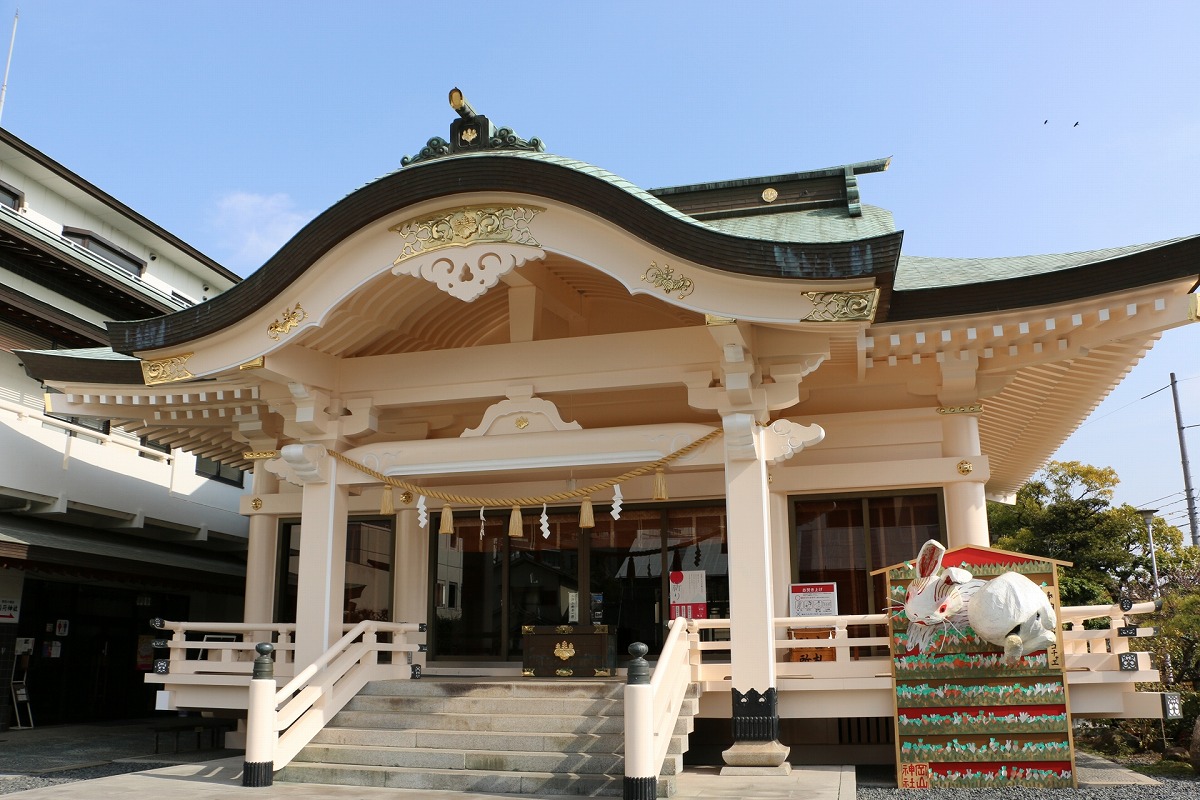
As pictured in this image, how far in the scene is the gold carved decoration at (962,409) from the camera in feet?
30.9

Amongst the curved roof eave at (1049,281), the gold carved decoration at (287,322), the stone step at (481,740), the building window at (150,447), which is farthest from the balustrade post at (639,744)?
the building window at (150,447)

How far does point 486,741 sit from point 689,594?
3.26 m

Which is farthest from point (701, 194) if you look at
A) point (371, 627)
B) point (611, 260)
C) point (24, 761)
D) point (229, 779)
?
point (24, 761)

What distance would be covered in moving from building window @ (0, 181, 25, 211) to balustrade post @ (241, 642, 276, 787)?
12632 millimetres

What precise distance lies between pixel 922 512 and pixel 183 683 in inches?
311

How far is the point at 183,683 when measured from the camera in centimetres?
1005

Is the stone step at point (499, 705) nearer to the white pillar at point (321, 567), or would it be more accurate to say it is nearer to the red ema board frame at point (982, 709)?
the white pillar at point (321, 567)

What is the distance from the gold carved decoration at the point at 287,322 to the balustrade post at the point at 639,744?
170 inches

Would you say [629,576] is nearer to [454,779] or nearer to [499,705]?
[499,705]

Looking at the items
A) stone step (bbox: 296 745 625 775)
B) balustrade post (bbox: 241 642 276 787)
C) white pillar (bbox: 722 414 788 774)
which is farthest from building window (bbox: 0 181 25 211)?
white pillar (bbox: 722 414 788 774)

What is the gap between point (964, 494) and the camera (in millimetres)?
9297

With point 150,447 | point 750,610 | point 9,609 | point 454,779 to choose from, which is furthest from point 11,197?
point 750,610

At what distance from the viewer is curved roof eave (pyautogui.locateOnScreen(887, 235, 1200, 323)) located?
24.6 ft

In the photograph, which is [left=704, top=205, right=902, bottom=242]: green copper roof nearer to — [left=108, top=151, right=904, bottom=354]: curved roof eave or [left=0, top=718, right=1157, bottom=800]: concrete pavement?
[left=108, top=151, right=904, bottom=354]: curved roof eave
